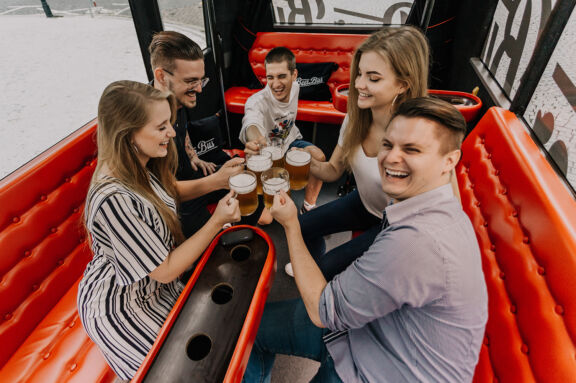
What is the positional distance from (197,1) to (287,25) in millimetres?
1502

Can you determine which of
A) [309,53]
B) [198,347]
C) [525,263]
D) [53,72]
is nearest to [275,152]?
[198,347]

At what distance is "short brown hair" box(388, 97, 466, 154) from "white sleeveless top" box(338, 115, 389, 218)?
64 centimetres

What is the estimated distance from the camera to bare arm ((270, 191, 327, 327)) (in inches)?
42.5

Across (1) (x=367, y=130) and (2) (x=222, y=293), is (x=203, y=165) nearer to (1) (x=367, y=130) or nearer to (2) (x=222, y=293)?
(1) (x=367, y=130)

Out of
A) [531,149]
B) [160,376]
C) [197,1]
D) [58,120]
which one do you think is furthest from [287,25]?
[160,376]

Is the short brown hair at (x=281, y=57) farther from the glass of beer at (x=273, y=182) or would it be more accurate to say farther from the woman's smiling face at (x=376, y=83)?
the glass of beer at (x=273, y=182)

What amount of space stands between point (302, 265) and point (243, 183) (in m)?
0.51

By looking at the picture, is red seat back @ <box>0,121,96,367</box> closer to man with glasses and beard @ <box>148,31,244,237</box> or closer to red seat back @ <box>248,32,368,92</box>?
man with glasses and beard @ <box>148,31,244,237</box>

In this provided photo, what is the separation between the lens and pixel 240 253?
1219mm

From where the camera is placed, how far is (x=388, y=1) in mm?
4227

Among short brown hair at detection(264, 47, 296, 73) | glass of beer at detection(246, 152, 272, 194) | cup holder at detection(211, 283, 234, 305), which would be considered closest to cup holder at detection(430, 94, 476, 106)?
short brown hair at detection(264, 47, 296, 73)

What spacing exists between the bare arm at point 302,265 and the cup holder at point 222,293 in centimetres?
25

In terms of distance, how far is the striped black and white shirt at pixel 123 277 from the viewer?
106 cm

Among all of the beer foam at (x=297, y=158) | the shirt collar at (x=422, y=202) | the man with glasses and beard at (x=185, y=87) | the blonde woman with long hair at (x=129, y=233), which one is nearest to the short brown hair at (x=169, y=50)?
the man with glasses and beard at (x=185, y=87)
